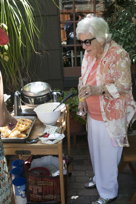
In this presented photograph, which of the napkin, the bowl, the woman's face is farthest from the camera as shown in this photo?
the bowl

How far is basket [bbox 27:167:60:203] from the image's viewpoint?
2285 millimetres

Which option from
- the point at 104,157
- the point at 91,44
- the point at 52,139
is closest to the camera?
the point at 52,139

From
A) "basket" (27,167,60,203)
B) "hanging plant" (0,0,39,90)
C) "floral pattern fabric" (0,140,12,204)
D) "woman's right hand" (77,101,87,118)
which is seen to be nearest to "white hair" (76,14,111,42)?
"woman's right hand" (77,101,87,118)

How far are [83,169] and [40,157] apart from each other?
25.4 inches

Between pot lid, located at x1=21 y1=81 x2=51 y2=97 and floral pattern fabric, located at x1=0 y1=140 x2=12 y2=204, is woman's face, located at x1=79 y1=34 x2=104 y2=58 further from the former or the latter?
floral pattern fabric, located at x1=0 y1=140 x2=12 y2=204

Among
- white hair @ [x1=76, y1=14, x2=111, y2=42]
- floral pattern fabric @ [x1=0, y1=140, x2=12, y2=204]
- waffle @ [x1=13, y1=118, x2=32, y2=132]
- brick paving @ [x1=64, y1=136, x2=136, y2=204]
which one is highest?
white hair @ [x1=76, y1=14, x2=111, y2=42]

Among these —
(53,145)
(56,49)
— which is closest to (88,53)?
(53,145)

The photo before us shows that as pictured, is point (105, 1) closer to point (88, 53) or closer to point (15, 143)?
point (88, 53)

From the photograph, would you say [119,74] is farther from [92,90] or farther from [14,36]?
[14,36]

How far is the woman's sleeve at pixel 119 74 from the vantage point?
2.00 m

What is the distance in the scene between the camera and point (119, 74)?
2006 millimetres

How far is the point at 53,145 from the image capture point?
1.93 metres

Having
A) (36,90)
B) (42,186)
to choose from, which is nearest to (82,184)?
(42,186)

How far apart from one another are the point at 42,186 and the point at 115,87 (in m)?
1.08
